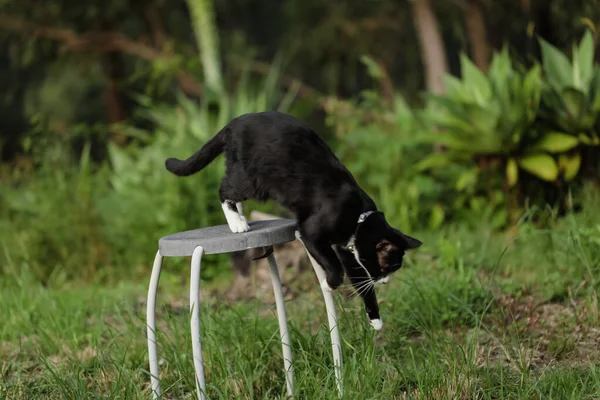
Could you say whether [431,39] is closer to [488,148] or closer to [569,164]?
[488,148]

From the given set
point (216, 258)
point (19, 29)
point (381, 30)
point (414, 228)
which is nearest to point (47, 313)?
point (216, 258)

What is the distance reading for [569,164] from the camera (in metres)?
4.92

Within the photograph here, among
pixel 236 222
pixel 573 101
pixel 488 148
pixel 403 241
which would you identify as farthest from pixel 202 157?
pixel 573 101

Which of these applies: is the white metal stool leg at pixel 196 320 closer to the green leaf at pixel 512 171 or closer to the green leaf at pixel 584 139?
the green leaf at pixel 512 171

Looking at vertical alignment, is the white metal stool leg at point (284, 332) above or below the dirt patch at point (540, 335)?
above

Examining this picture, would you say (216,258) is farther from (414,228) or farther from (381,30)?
(381,30)

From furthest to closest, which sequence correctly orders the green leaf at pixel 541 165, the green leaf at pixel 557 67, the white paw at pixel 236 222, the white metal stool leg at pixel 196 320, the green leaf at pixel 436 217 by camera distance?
the green leaf at pixel 436 217
the green leaf at pixel 557 67
the green leaf at pixel 541 165
the white paw at pixel 236 222
the white metal stool leg at pixel 196 320

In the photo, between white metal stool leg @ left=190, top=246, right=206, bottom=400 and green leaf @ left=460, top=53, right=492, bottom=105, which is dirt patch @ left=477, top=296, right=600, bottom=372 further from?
green leaf @ left=460, top=53, right=492, bottom=105

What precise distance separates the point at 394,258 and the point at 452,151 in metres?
2.96

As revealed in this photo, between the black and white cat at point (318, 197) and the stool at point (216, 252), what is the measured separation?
11 centimetres

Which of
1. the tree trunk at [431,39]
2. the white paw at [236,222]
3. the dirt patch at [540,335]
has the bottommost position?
the dirt patch at [540,335]

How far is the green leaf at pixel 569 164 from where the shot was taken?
4879mm

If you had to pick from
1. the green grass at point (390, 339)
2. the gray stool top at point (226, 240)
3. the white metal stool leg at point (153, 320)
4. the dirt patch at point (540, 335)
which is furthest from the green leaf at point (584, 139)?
the white metal stool leg at point (153, 320)

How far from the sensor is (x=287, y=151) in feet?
7.83
